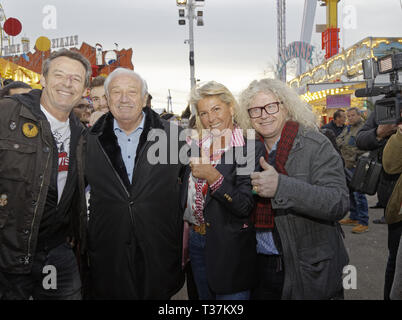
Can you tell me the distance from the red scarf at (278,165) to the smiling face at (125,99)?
1031 millimetres

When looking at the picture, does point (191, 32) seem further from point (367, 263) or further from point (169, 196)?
point (169, 196)

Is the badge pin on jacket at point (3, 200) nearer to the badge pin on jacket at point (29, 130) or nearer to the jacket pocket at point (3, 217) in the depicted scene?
the jacket pocket at point (3, 217)

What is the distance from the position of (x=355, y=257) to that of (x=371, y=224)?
198cm

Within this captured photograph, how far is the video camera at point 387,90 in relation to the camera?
217 centimetres

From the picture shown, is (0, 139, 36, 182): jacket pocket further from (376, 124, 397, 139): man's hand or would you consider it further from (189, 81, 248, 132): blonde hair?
(376, 124, 397, 139): man's hand

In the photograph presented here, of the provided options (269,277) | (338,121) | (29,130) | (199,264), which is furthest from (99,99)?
(338,121)

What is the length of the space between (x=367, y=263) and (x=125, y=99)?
389 cm

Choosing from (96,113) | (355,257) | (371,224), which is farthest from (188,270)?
(371,224)

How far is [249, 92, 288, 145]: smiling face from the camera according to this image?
1985 mm

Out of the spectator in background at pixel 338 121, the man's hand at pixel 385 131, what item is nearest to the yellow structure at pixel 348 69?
the spectator in background at pixel 338 121

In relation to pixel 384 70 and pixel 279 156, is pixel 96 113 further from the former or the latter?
pixel 384 70

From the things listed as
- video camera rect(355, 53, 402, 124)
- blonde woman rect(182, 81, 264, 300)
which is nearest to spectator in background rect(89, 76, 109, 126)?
blonde woman rect(182, 81, 264, 300)

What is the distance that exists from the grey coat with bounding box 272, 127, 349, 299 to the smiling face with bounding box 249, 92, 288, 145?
0.17 m

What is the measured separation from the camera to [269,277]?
6.61 feet
